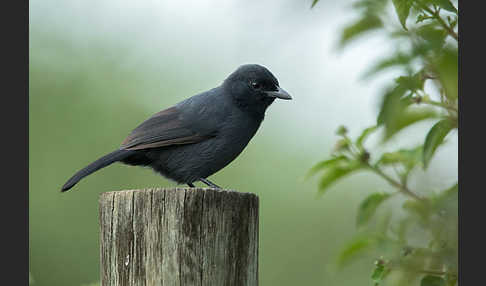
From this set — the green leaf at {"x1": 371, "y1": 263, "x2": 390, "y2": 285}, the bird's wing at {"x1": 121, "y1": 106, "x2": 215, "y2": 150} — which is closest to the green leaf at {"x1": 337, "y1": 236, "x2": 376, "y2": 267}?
the green leaf at {"x1": 371, "y1": 263, "x2": 390, "y2": 285}

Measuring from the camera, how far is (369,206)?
7.36ft

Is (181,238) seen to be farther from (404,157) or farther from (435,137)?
(435,137)

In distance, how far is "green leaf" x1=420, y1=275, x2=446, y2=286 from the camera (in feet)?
6.19

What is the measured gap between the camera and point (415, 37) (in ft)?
4.37

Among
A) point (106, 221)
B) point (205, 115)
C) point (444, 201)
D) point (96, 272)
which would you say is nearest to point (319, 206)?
point (96, 272)

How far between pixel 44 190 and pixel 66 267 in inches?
44.1

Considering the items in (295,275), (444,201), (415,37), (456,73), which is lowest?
(295,275)

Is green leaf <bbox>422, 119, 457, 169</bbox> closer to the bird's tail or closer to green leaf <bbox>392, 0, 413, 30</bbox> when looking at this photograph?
green leaf <bbox>392, 0, 413, 30</bbox>

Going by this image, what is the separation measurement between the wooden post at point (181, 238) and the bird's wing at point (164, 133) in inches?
50.8

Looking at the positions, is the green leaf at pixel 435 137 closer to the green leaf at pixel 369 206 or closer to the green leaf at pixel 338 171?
the green leaf at pixel 369 206

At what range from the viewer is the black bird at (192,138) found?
4.18m

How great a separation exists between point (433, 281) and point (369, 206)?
428mm

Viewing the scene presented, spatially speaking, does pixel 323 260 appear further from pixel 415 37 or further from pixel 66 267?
pixel 415 37

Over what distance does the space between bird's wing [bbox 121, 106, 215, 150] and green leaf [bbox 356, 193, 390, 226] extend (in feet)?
7.11
